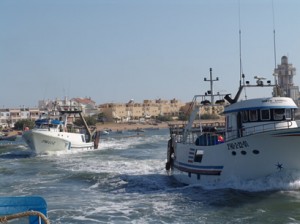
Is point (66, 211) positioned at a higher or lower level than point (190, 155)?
Result: lower

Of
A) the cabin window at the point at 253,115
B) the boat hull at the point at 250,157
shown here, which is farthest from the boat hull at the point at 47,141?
the cabin window at the point at 253,115

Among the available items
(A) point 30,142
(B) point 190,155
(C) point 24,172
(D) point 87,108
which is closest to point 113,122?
(D) point 87,108

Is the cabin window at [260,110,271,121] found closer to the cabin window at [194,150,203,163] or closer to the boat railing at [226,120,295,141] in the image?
the boat railing at [226,120,295,141]

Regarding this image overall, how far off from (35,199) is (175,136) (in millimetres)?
21543

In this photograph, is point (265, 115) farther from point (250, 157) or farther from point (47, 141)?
point (47, 141)

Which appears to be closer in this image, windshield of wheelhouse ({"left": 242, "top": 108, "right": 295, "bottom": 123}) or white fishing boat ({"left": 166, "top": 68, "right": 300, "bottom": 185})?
white fishing boat ({"left": 166, "top": 68, "right": 300, "bottom": 185})

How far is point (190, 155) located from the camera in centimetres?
2292

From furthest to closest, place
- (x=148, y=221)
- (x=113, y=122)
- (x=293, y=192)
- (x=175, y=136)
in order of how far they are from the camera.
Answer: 1. (x=113, y=122)
2. (x=175, y=136)
3. (x=293, y=192)
4. (x=148, y=221)

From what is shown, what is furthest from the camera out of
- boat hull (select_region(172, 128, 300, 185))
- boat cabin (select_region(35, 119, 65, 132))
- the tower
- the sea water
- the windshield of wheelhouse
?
boat cabin (select_region(35, 119, 65, 132))

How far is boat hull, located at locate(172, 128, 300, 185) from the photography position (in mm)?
18362

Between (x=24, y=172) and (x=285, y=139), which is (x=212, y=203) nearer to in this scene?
(x=285, y=139)

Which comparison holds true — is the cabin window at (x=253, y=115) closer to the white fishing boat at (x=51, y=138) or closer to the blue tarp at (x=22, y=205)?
the blue tarp at (x=22, y=205)

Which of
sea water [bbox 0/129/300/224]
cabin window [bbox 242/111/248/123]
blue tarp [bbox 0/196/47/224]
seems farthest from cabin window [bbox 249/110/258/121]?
blue tarp [bbox 0/196/47/224]

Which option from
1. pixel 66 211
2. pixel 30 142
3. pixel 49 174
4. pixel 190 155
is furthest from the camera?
pixel 30 142
